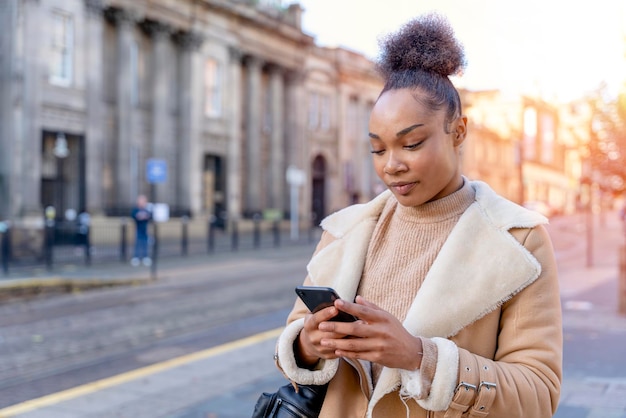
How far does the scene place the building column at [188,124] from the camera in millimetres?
31250

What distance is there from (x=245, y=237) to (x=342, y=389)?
29.1m

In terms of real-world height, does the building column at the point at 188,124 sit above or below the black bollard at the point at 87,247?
above

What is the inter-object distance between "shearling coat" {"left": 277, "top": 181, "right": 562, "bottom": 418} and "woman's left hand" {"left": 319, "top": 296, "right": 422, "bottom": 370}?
0.33ft

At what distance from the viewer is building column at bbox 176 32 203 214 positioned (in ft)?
103

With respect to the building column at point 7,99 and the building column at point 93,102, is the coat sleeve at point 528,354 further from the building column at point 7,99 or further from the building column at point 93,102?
the building column at point 93,102

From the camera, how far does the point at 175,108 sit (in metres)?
31.4

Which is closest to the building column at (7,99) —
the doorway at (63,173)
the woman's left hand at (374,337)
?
the doorway at (63,173)

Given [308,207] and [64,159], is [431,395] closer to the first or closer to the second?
[64,159]

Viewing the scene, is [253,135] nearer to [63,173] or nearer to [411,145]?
[63,173]

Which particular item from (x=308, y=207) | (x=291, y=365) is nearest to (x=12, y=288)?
(x=291, y=365)

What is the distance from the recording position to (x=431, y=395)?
175 centimetres

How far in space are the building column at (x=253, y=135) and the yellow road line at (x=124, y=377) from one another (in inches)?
1071

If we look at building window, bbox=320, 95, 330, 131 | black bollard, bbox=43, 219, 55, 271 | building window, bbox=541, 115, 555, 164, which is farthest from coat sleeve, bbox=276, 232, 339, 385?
building window, bbox=541, 115, 555, 164

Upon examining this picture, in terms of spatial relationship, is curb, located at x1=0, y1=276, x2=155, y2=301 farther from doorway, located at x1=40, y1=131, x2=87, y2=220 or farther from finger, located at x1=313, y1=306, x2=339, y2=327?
finger, located at x1=313, y1=306, x2=339, y2=327
